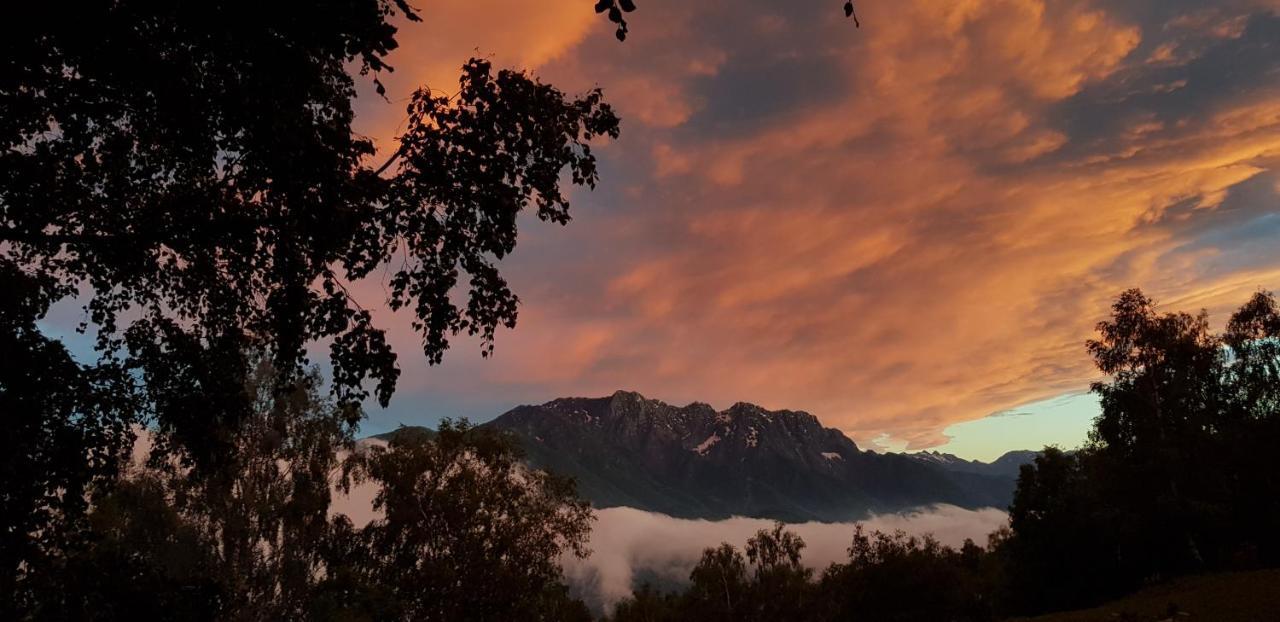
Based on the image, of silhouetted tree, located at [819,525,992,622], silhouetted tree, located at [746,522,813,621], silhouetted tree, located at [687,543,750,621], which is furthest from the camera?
silhouetted tree, located at [687,543,750,621]

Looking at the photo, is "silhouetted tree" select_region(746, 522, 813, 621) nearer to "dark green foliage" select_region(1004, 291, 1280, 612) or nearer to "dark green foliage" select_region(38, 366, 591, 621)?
"dark green foliage" select_region(1004, 291, 1280, 612)

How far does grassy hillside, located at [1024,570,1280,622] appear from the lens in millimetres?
19922

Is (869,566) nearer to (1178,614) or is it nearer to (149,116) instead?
(1178,614)

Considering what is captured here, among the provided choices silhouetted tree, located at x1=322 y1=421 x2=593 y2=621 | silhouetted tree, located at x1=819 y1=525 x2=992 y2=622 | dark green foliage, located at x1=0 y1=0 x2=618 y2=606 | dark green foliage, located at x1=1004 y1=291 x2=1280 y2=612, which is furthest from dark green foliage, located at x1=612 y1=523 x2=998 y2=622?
dark green foliage, located at x1=0 y1=0 x2=618 y2=606

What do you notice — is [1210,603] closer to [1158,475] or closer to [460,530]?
[1158,475]

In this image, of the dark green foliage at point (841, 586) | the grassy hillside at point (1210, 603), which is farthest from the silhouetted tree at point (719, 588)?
the grassy hillside at point (1210, 603)

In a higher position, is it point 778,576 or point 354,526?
point 354,526

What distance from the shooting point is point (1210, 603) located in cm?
2289

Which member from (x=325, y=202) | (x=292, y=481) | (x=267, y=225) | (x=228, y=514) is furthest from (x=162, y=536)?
(x=325, y=202)

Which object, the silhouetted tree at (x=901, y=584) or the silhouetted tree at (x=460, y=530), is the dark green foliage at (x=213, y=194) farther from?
the silhouetted tree at (x=901, y=584)

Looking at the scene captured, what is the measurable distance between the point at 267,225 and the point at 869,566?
59450 mm

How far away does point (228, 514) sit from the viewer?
28.0 meters

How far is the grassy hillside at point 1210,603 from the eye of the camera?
19.9 metres

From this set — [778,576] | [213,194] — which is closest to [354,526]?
[213,194]
